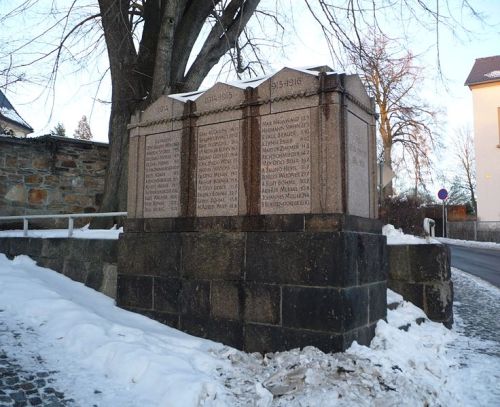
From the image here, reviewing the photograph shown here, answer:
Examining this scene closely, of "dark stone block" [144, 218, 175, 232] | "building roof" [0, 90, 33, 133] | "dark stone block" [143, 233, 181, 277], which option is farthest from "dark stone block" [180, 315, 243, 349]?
"building roof" [0, 90, 33, 133]

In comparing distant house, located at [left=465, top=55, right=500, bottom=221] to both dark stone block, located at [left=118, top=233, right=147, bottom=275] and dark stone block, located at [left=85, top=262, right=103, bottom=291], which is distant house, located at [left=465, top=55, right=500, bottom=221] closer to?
dark stone block, located at [left=85, top=262, right=103, bottom=291]

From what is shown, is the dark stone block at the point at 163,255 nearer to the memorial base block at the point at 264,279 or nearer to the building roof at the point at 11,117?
the memorial base block at the point at 264,279

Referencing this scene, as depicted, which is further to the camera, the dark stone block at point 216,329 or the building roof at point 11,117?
the building roof at point 11,117

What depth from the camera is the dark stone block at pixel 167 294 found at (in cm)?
538

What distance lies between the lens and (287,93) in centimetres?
484

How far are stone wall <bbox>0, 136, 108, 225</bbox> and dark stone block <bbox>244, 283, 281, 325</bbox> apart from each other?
781 centimetres

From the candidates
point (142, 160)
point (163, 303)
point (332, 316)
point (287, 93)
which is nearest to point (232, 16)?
point (142, 160)

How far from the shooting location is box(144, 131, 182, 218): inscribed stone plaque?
18.6 ft

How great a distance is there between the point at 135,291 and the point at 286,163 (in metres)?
2.41

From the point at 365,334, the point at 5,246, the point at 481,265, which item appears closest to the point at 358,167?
the point at 365,334

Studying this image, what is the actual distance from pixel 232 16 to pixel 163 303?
23.1 ft

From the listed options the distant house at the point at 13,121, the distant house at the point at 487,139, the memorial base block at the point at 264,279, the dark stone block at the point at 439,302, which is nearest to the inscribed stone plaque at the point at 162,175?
the memorial base block at the point at 264,279

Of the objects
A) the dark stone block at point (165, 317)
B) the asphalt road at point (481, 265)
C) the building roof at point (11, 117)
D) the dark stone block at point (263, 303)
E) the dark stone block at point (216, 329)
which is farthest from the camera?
the building roof at point (11, 117)

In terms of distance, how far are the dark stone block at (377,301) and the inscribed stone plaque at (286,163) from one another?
1.12 metres
